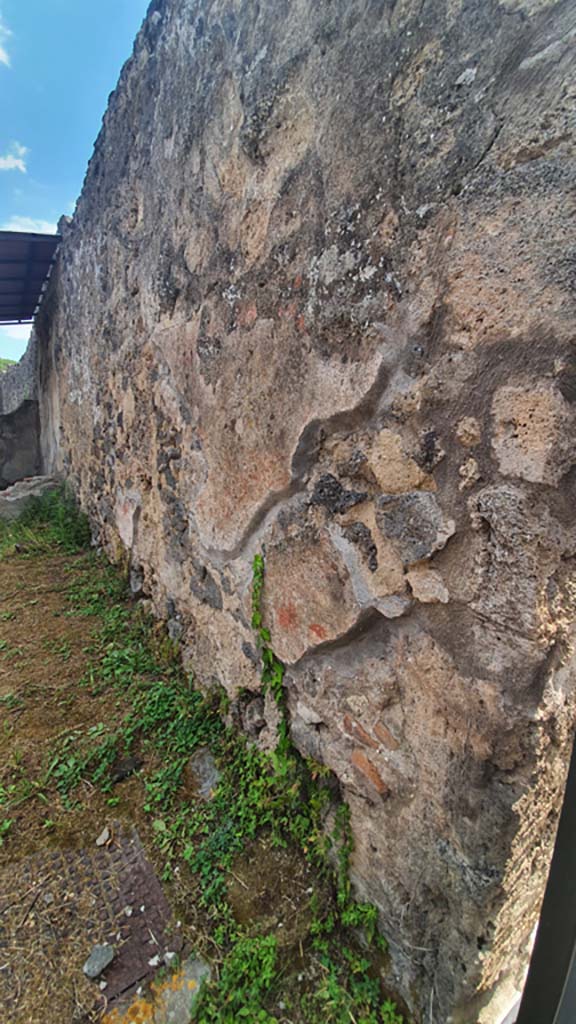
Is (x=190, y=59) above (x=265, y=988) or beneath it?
above

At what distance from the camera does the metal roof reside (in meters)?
3.89

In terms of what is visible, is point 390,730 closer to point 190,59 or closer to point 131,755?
point 131,755

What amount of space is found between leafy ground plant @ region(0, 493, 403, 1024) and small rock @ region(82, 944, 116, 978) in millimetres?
154

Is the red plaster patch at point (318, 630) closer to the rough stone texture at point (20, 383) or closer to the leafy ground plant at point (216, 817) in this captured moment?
the leafy ground plant at point (216, 817)

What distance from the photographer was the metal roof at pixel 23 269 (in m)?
3.89

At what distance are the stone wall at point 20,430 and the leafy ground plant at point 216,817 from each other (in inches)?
164

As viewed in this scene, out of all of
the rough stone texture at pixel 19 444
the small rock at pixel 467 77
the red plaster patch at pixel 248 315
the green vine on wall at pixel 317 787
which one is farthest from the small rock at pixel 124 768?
the rough stone texture at pixel 19 444

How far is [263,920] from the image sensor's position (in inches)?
43.8

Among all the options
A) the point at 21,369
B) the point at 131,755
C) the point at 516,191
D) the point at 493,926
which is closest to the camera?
the point at 516,191

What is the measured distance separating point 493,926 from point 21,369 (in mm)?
6226

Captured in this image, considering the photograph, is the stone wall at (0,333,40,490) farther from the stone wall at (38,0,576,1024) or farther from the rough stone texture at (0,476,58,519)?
the stone wall at (38,0,576,1024)

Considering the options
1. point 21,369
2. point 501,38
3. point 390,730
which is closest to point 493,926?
point 390,730

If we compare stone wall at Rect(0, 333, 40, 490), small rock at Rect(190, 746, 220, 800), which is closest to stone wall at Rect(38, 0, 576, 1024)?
small rock at Rect(190, 746, 220, 800)

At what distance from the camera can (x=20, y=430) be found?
5605 mm
